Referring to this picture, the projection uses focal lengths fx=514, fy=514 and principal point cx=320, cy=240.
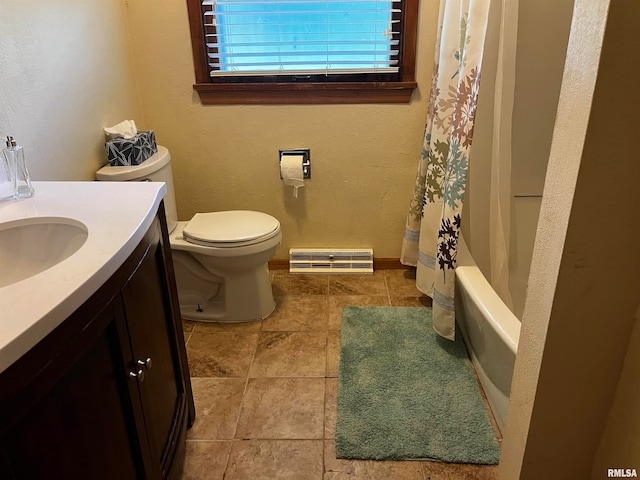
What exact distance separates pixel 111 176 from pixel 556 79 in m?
1.85

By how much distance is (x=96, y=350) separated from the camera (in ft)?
3.14

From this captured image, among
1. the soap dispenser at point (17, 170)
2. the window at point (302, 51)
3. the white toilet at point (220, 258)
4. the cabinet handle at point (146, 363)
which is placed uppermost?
the window at point (302, 51)

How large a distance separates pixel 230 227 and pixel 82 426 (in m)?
1.43

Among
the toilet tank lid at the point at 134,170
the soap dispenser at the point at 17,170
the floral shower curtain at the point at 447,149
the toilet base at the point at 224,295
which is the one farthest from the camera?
the toilet base at the point at 224,295

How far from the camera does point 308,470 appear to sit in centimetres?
158

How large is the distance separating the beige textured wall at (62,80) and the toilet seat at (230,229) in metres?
0.48

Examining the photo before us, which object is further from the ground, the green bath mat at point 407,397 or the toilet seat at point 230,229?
the toilet seat at point 230,229

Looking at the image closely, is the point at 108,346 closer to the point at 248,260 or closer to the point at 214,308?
the point at 248,260

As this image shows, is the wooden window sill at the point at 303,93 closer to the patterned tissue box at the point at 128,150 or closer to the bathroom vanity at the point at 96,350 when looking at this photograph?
the patterned tissue box at the point at 128,150

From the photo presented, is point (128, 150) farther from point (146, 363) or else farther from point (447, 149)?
point (447, 149)

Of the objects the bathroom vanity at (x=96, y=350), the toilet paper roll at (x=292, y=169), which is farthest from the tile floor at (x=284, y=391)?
the toilet paper roll at (x=292, y=169)

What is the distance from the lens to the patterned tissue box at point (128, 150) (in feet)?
6.75

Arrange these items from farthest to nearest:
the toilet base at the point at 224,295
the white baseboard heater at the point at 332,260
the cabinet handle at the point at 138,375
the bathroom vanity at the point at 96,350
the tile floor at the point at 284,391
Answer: the white baseboard heater at the point at 332,260, the toilet base at the point at 224,295, the tile floor at the point at 284,391, the cabinet handle at the point at 138,375, the bathroom vanity at the point at 96,350

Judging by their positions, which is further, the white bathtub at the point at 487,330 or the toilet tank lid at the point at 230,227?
the toilet tank lid at the point at 230,227
